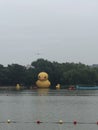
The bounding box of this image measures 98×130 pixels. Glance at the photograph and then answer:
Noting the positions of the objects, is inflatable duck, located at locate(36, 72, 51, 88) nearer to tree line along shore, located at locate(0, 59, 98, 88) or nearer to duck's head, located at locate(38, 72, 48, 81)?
duck's head, located at locate(38, 72, 48, 81)

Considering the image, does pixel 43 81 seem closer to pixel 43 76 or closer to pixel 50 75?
pixel 43 76

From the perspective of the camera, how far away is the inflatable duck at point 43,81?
106562 millimetres

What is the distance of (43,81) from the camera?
10819cm

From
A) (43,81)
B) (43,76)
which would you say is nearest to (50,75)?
(43,81)

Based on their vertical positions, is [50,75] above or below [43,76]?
above

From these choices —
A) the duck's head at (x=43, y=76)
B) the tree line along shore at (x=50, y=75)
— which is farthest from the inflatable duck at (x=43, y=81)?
the tree line along shore at (x=50, y=75)

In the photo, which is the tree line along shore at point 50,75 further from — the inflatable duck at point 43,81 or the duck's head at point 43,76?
the duck's head at point 43,76

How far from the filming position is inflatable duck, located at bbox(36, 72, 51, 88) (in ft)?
350

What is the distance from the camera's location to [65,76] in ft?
373
